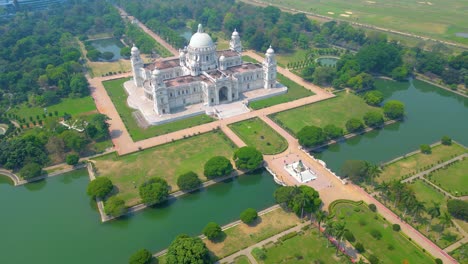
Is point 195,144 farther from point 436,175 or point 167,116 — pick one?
point 436,175

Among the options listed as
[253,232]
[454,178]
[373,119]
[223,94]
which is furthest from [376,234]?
[223,94]

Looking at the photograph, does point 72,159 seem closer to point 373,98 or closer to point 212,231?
point 212,231

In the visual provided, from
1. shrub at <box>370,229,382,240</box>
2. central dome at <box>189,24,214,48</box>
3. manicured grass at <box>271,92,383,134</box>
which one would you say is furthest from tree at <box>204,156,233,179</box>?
central dome at <box>189,24,214,48</box>

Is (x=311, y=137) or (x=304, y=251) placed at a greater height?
(x=311, y=137)

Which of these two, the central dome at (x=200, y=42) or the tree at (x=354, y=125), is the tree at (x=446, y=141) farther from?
the central dome at (x=200, y=42)

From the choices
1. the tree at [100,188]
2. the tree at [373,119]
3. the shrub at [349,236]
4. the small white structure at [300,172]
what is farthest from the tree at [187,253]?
the tree at [373,119]

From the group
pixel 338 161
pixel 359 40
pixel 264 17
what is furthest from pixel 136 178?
pixel 264 17
